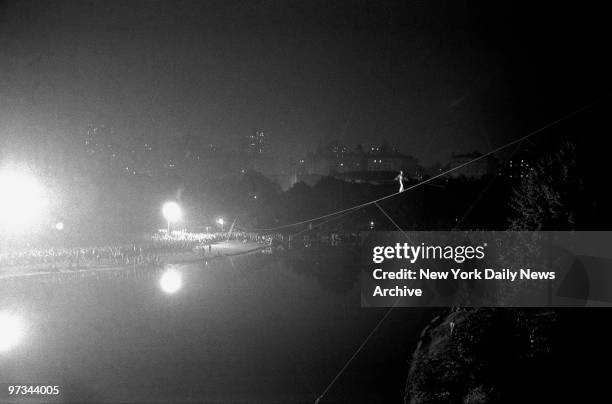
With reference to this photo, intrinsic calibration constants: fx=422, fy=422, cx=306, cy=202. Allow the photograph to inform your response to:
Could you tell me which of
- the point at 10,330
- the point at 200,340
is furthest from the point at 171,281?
the point at 200,340

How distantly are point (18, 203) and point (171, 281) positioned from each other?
15812 mm

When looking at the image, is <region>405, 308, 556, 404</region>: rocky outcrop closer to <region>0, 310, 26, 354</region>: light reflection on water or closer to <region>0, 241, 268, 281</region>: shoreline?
<region>0, 310, 26, 354</region>: light reflection on water

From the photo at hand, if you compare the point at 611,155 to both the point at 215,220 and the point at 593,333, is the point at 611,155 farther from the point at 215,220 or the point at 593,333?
the point at 215,220

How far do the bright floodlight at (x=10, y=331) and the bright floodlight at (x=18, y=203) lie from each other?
15741 mm

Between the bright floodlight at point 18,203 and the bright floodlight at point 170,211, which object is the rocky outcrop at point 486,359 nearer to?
the bright floodlight at point 18,203

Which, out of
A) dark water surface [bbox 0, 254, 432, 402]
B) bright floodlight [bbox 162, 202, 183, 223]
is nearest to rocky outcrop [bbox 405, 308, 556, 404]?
dark water surface [bbox 0, 254, 432, 402]

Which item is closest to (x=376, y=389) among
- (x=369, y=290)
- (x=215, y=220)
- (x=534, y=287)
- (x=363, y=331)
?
(x=363, y=331)

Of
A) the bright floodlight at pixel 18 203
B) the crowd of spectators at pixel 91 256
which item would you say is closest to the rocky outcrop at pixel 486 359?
the crowd of spectators at pixel 91 256

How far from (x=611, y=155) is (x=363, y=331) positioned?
25.7ft

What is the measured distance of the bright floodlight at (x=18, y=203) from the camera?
82.3 feet

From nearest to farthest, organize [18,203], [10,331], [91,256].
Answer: [10,331]
[91,256]
[18,203]

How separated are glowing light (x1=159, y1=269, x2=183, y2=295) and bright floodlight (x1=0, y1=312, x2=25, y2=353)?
15.2 ft

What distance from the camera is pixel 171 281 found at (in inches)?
669

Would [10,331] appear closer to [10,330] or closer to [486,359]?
[10,330]
